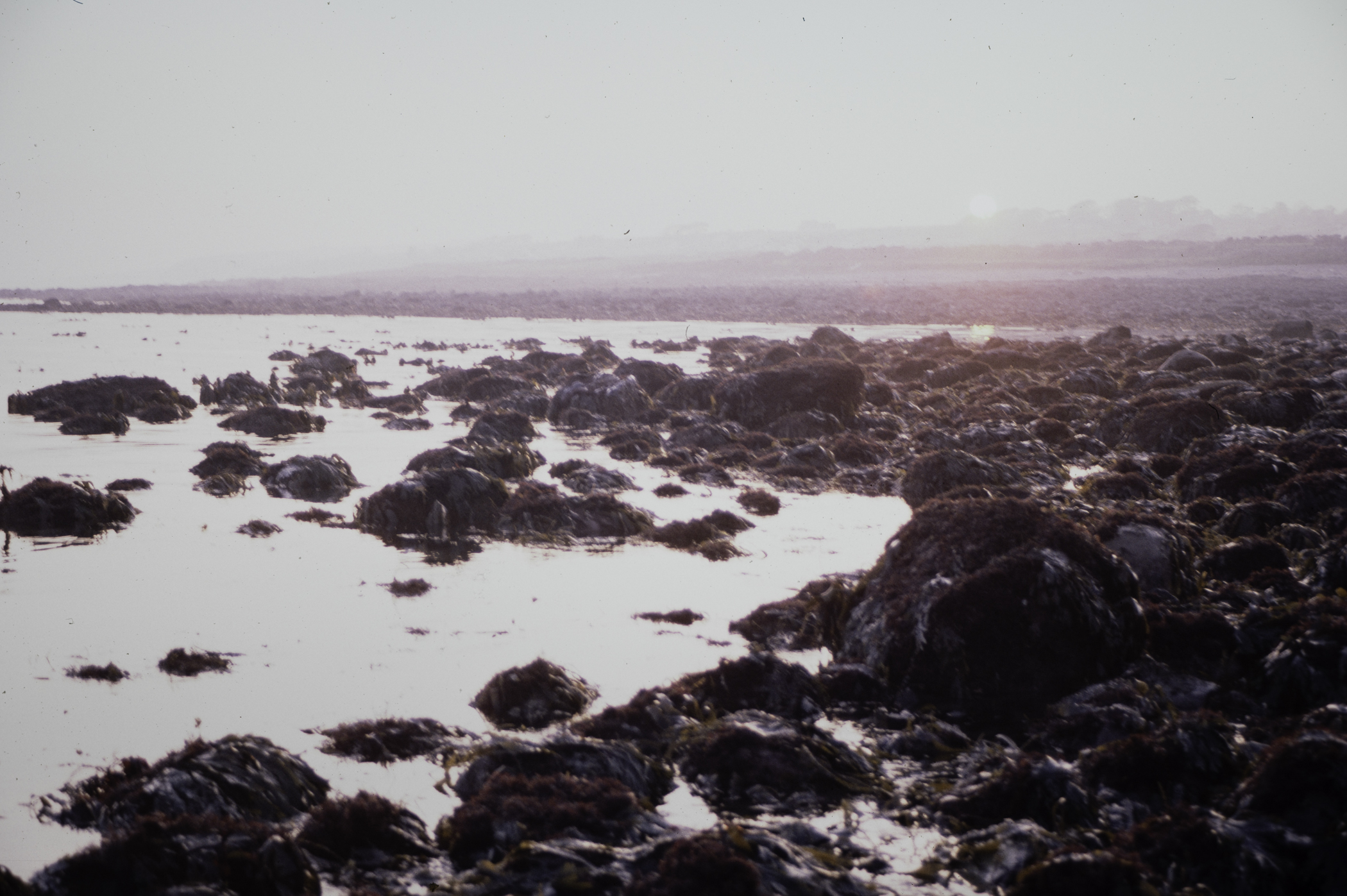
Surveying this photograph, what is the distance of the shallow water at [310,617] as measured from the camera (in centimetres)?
731

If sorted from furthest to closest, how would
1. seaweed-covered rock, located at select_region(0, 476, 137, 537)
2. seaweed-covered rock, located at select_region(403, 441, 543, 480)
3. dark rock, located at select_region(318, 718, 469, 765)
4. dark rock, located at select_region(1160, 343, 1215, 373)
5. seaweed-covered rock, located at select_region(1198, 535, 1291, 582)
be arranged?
dark rock, located at select_region(1160, 343, 1215, 373), seaweed-covered rock, located at select_region(403, 441, 543, 480), seaweed-covered rock, located at select_region(0, 476, 137, 537), seaweed-covered rock, located at select_region(1198, 535, 1291, 582), dark rock, located at select_region(318, 718, 469, 765)

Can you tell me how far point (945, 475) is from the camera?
618 inches

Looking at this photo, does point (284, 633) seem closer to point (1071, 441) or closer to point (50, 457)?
point (50, 457)

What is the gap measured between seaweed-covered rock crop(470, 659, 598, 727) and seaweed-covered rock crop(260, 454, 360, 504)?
8.61 metres

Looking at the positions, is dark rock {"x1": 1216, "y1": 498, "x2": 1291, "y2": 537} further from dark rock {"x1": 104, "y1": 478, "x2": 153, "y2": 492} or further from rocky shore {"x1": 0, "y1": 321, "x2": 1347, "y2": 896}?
dark rock {"x1": 104, "y1": 478, "x2": 153, "y2": 492}

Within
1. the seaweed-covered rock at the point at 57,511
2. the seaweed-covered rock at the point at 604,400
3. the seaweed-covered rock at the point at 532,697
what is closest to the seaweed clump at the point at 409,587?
the seaweed-covered rock at the point at 532,697

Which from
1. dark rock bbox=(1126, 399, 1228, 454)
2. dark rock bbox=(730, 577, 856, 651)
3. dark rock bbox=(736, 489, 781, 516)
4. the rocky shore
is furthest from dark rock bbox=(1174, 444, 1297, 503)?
dark rock bbox=(730, 577, 856, 651)

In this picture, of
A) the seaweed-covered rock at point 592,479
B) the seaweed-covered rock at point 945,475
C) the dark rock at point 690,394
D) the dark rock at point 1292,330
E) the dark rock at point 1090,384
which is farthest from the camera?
the dark rock at point 1292,330

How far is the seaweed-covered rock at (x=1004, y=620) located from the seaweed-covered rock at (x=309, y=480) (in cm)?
1044

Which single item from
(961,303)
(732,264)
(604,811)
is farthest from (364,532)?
(732,264)

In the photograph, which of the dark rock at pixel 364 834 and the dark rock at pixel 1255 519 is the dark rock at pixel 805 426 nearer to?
the dark rock at pixel 1255 519

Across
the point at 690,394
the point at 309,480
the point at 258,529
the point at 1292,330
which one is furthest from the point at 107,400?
the point at 1292,330

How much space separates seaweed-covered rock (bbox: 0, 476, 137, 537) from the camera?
513 inches

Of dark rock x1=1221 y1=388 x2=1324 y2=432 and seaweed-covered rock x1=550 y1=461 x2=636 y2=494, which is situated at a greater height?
dark rock x1=1221 y1=388 x2=1324 y2=432
